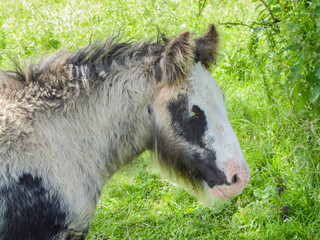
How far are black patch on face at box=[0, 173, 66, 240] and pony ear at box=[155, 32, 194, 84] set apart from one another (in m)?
1.16

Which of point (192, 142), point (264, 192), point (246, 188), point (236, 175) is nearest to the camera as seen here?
point (236, 175)

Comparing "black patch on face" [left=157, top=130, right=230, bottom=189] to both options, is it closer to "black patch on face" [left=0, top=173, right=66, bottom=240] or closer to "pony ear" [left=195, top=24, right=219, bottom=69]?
"pony ear" [left=195, top=24, right=219, bottom=69]

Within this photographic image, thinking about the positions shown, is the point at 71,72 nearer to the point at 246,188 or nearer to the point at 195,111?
the point at 195,111

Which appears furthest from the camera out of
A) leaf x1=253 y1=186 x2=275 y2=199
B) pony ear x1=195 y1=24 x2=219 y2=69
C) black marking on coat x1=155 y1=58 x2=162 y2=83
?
leaf x1=253 y1=186 x2=275 y2=199

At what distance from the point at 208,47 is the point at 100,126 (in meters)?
1.03

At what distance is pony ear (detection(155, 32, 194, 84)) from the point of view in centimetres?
334

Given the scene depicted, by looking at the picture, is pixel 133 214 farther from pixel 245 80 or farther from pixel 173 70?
pixel 245 80

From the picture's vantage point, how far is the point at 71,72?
347cm

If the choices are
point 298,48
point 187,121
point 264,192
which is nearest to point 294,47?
point 298,48

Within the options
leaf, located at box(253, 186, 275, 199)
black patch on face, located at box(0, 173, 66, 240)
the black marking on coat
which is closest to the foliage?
leaf, located at box(253, 186, 275, 199)

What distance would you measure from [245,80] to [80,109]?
3.52 m

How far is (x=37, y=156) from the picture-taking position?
3156 millimetres

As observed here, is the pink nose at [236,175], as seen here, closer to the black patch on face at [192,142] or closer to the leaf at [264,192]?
the black patch on face at [192,142]

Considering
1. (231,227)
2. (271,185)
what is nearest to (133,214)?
(231,227)
